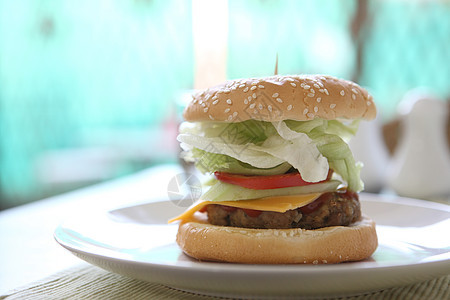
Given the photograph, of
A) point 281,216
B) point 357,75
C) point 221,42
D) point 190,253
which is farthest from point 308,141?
point 221,42

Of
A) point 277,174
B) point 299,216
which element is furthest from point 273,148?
point 299,216

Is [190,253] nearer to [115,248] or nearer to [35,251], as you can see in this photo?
[115,248]

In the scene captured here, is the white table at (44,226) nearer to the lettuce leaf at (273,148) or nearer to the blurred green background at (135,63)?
the lettuce leaf at (273,148)

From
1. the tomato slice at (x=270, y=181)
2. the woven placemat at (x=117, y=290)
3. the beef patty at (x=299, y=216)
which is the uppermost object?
the tomato slice at (x=270, y=181)

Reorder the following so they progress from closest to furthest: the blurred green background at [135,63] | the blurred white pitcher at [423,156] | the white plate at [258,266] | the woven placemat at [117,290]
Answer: the white plate at [258,266], the woven placemat at [117,290], the blurred white pitcher at [423,156], the blurred green background at [135,63]

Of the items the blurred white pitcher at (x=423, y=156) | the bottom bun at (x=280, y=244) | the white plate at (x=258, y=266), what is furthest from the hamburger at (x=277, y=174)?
the blurred white pitcher at (x=423, y=156)

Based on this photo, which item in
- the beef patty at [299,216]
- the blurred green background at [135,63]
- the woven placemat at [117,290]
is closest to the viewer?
the woven placemat at [117,290]
